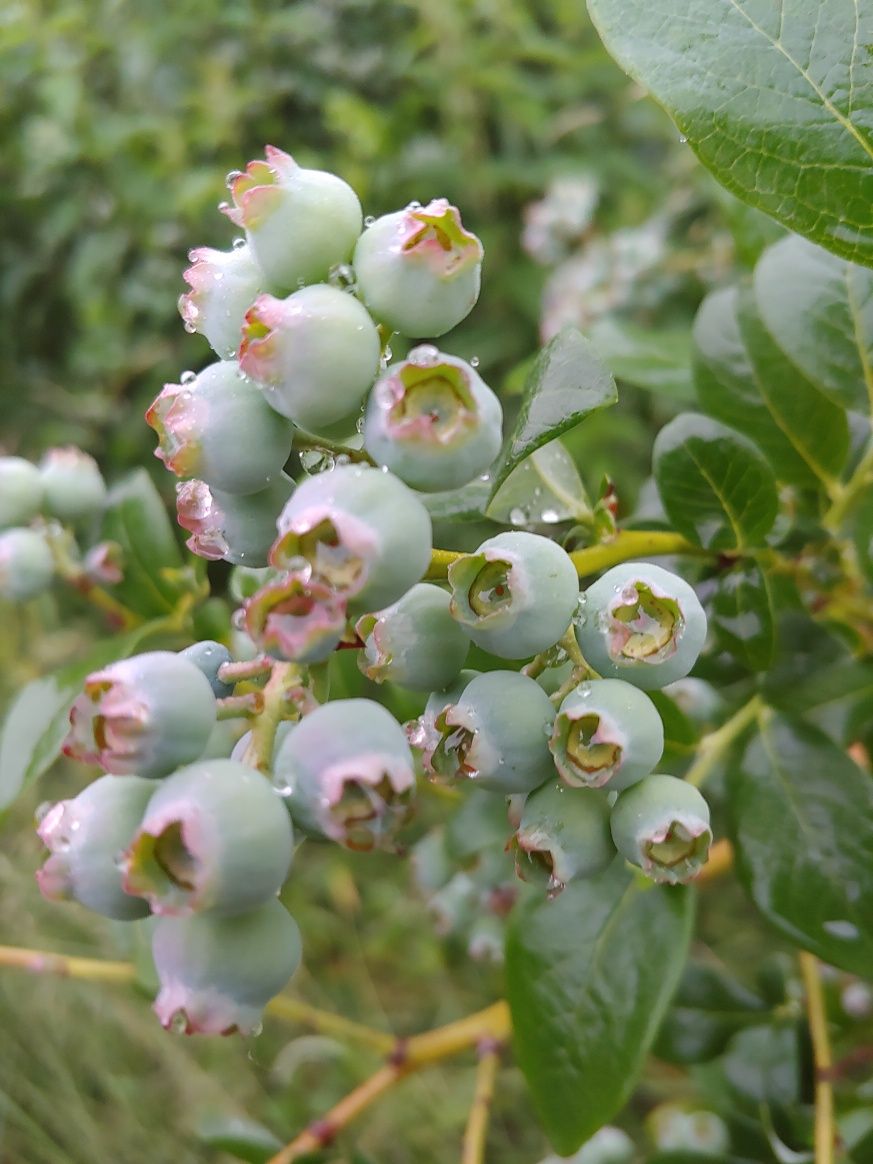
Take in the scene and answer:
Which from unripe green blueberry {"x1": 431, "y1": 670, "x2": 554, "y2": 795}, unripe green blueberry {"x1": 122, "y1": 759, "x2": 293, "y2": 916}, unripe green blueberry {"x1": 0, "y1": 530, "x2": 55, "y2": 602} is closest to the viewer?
unripe green blueberry {"x1": 122, "y1": 759, "x2": 293, "y2": 916}

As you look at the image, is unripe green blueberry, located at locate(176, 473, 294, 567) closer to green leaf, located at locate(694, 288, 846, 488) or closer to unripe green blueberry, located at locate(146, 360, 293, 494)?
unripe green blueberry, located at locate(146, 360, 293, 494)

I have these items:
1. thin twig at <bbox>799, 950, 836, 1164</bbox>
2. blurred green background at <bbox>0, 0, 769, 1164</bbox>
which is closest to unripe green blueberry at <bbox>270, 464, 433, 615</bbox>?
thin twig at <bbox>799, 950, 836, 1164</bbox>

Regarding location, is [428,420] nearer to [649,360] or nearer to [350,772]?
[350,772]

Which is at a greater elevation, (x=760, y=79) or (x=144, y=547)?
(x=760, y=79)

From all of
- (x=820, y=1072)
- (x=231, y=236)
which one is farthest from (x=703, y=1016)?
(x=231, y=236)

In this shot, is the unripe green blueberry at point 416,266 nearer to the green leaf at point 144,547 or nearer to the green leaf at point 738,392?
the green leaf at point 738,392

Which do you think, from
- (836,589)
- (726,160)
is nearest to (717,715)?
(836,589)

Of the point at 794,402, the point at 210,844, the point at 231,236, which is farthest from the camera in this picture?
the point at 231,236

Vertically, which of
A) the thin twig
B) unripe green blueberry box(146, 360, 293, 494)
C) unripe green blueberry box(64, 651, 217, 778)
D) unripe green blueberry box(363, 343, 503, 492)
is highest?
unripe green blueberry box(363, 343, 503, 492)

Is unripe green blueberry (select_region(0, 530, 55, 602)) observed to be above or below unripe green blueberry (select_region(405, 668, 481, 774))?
below

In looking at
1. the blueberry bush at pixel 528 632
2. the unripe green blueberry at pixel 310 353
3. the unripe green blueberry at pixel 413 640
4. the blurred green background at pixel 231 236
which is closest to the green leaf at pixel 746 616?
the blueberry bush at pixel 528 632
